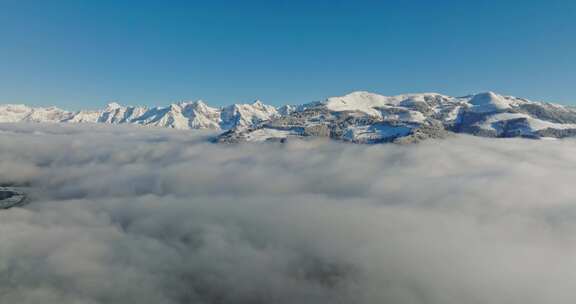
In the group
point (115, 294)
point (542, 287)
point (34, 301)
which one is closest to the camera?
point (34, 301)

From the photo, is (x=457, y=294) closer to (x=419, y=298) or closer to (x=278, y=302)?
(x=419, y=298)

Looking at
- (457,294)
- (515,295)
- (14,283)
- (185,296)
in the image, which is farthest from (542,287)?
(14,283)

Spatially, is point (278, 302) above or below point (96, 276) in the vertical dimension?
below

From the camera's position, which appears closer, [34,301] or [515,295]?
[34,301]

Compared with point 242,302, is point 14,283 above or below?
above

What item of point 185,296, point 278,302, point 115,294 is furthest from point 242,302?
point 115,294

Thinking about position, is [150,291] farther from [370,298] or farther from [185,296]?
[370,298]

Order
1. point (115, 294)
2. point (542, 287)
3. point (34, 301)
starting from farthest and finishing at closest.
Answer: point (542, 287) → point (115, 294) → point (34, 301)

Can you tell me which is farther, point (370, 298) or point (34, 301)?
point (370, 298)
